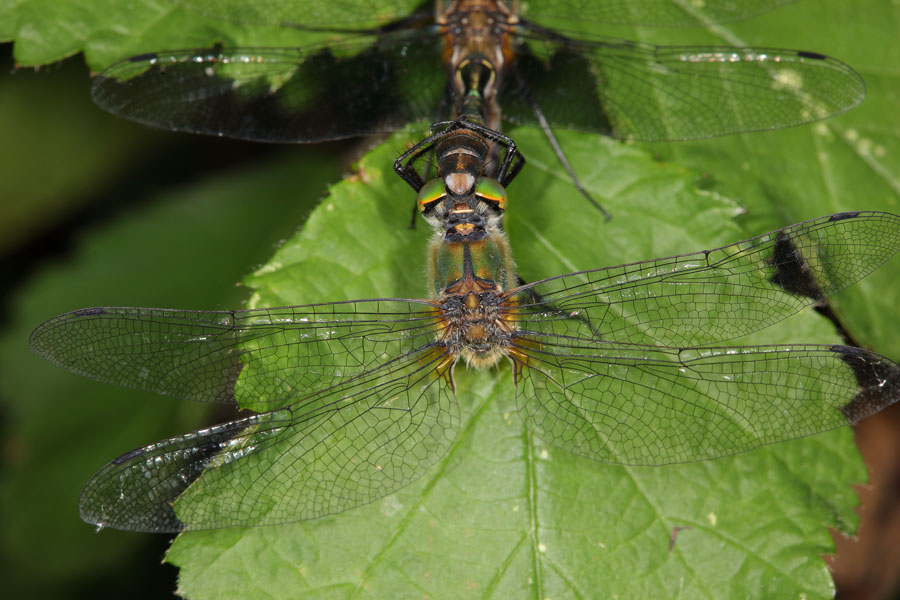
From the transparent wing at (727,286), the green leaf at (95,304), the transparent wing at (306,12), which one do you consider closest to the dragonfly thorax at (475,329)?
the transparent wing at (727,286)

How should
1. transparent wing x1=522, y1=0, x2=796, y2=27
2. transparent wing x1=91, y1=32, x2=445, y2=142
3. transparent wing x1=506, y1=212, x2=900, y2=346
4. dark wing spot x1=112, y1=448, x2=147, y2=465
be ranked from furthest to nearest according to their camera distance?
transparent wing x1=522, y1=0, x2=796, y2=27, transparent wing x1=91, y1=32, x2=445, y2=142, transparent wing x1=506, y1=212, x2=900, y2=346, dark wing spot x1=112, y1=448, x2=147, y2=465

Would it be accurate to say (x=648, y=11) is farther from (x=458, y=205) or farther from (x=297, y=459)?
(x=297, y=459)

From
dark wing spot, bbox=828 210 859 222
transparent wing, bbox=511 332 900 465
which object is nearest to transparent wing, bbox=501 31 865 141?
dark wing spot, bbox=828 210 859 222

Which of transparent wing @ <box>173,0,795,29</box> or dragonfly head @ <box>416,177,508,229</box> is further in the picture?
transparent wing @ <box>173,0,795,29</box>

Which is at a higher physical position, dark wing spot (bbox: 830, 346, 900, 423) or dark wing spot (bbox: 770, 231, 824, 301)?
dark wing spot (bbox: 770, 231, 824, 301)

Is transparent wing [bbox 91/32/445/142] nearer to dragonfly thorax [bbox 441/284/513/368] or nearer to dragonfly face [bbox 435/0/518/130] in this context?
dragonfly face [bbox 435/0/518/130]

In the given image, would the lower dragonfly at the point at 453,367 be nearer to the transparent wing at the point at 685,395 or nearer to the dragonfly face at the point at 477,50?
the transparent wing at the point at 685,395
